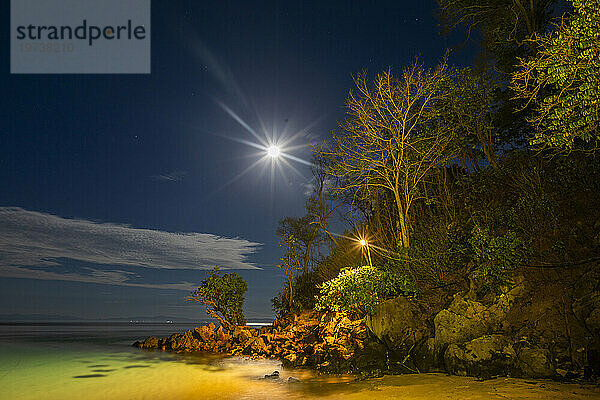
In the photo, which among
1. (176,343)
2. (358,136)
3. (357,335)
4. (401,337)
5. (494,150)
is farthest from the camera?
(176,343)

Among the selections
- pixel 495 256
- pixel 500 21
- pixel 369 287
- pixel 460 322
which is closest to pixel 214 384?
pixel 369 287

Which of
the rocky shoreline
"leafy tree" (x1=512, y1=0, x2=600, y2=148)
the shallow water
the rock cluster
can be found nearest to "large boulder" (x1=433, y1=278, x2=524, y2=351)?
the rocky shoreline

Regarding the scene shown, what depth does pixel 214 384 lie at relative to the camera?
12.9m

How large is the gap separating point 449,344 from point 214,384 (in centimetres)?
700

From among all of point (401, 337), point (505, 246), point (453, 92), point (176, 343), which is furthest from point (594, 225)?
point (176, 343)

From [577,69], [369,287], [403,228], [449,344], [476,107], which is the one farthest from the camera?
[476,107]

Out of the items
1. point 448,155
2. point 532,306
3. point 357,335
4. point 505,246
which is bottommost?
point 357,335

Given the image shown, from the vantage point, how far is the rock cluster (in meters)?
12.9

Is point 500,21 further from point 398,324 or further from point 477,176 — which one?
point 398,324

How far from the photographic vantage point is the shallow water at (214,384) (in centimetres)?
835

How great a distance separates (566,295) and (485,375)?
8.49 feet

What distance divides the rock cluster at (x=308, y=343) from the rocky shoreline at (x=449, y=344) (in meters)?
0.04

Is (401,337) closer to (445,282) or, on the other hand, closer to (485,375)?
(445,282)

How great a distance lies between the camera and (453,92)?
17.2 m
